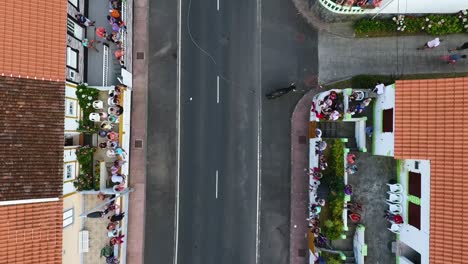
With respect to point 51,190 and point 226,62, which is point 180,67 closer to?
point 226,62

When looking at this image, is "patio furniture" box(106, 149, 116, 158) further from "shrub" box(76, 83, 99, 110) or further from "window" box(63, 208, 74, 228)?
"window" box(63, 208, 74, 228)

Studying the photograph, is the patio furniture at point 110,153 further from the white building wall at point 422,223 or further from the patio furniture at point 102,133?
the white building wall at point 422,223

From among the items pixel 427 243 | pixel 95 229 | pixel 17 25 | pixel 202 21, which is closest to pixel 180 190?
pixel 95 229

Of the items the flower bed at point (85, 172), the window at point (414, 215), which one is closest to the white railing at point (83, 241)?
the flower bed at point (85, 172)

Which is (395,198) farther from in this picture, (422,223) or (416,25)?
(416,25)

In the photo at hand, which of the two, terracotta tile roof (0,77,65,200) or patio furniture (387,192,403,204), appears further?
patio furniture (387,192,403,204)

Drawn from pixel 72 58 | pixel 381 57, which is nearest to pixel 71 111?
pixel 72 58

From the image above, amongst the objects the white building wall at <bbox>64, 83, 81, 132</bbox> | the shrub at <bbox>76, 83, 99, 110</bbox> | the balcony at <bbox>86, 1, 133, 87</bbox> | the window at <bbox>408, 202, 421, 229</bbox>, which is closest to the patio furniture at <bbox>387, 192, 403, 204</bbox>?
the window at <bbox>408, 202, 421, 229</bbox>

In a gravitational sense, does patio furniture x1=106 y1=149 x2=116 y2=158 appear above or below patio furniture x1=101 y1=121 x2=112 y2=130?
below
